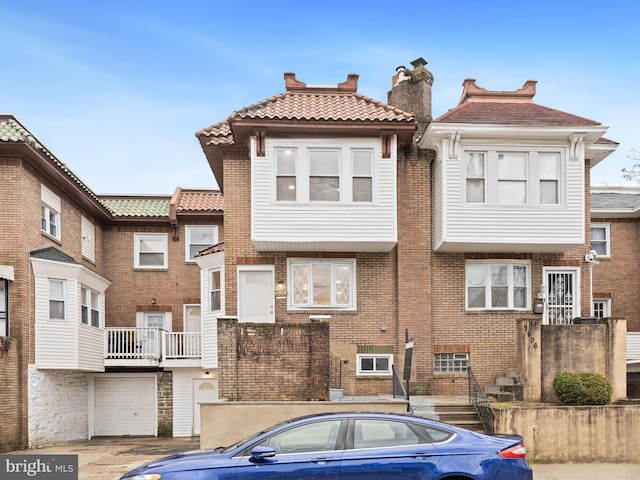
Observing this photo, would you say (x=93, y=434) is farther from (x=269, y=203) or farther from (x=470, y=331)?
(x=470, y=331)

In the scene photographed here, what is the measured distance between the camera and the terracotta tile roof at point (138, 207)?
2258 centimetres

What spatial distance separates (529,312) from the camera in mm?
15781

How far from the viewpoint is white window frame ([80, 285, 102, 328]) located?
61.7ft

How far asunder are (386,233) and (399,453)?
8.13m

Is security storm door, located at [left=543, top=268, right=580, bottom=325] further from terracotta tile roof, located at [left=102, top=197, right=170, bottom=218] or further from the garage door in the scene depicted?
terracotta tile roof, located at [left=102, top=197, right=170, bottom=218]

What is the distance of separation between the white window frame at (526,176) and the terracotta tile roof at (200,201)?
1058cm

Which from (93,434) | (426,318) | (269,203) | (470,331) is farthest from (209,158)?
(93,434)

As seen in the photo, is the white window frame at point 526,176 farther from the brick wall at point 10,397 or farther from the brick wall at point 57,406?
the brick wall at point 57,406

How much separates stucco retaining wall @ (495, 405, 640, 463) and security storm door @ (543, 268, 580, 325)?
467 cm

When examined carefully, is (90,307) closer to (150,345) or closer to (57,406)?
(150,345)

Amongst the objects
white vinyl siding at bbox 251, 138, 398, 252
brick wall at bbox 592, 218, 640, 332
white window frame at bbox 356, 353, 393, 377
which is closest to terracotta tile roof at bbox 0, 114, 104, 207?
white vinyl siding at bbox 251, 138, 398, 252

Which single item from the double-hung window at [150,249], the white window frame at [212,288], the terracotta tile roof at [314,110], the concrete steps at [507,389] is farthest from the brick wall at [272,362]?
the double-hung window at [150,249]

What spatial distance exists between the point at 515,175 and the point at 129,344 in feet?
45.7

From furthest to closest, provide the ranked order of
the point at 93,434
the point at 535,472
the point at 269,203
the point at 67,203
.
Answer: the point at 93,434 < the point at 67,203 < the point at 269,203 < the point at 535,472
